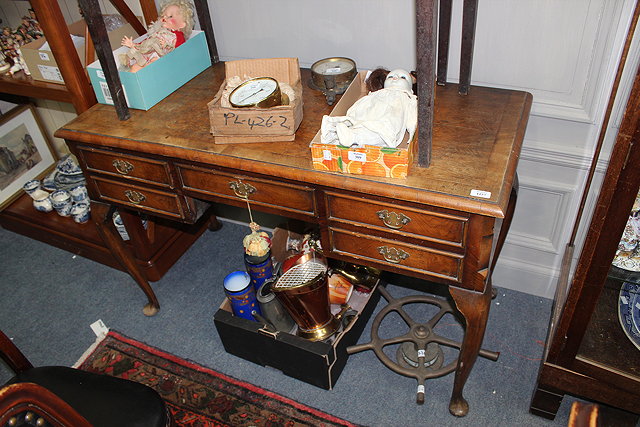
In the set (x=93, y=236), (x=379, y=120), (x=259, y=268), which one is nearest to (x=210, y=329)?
(x=259, y=268)

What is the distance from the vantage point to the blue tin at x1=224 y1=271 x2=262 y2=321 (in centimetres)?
211

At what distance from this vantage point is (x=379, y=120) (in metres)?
1.51

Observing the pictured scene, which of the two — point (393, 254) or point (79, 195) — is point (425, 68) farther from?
point (79, 195)

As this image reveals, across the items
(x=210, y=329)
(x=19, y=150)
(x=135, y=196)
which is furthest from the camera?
(x=19, y=150)

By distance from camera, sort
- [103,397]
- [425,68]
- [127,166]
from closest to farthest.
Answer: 1. [425,68]
2. [103,397]
3. [127,166]

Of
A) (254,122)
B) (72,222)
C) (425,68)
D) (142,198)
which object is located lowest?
(72,222)

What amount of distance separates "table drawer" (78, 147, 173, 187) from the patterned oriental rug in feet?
2.64

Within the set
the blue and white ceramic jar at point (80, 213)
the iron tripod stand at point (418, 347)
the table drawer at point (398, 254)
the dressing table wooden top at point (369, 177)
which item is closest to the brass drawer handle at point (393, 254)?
the table drawer at point (398, 254)

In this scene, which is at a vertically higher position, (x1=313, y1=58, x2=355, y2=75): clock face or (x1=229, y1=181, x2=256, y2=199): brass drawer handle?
(x1=313, y1=58, x2=355, y2=75): clock face

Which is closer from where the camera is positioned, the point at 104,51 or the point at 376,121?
the point at 376,121

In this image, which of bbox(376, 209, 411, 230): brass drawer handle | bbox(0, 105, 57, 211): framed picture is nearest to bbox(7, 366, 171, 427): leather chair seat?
bbox(376, 209, 411, 230): brass drawer handle

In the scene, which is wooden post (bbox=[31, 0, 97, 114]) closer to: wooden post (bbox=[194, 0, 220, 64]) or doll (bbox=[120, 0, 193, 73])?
doll (bbox=[120, 0, 193, 73])

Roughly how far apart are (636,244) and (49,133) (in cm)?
307

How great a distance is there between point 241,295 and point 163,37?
3.31ft
